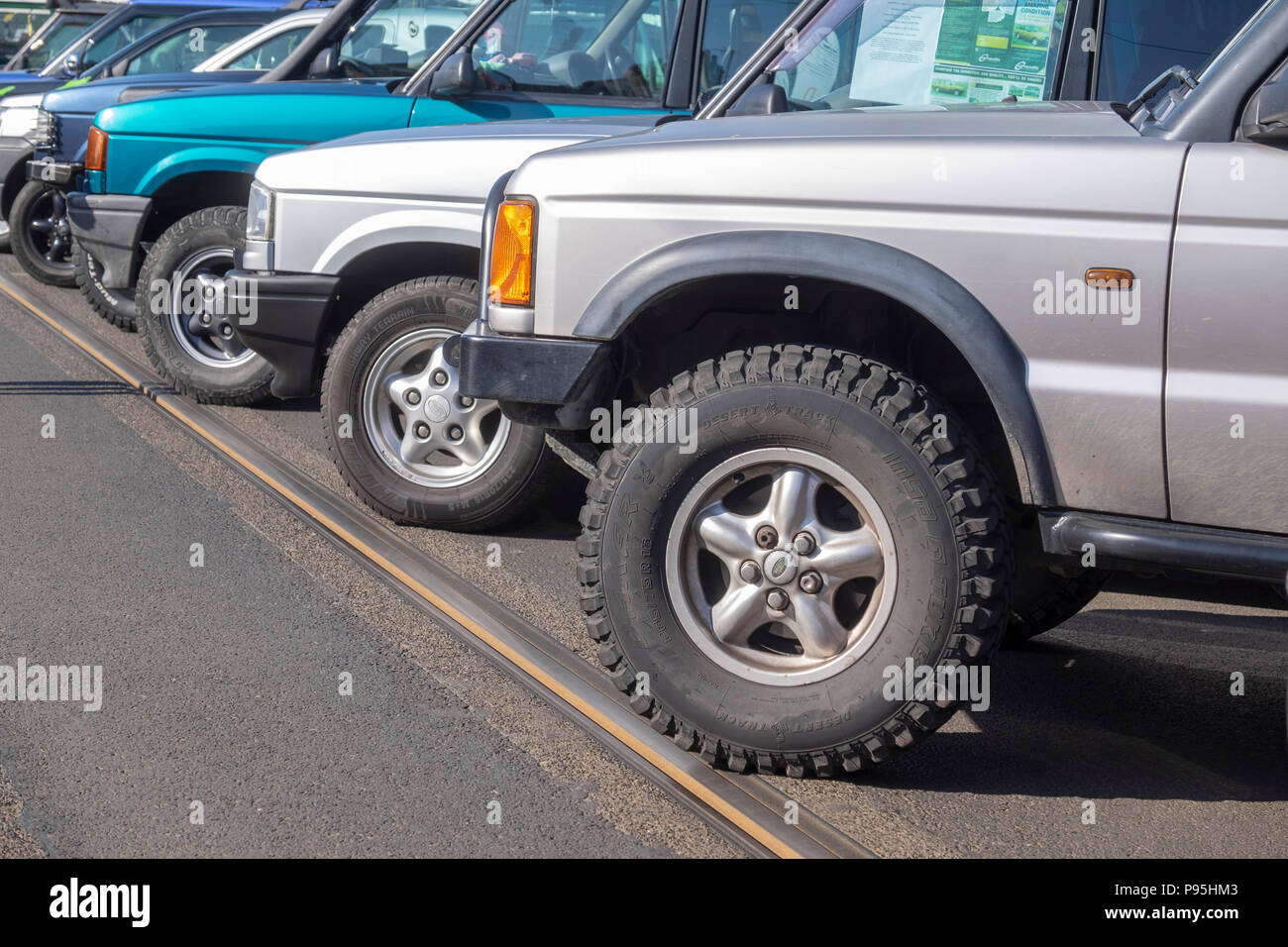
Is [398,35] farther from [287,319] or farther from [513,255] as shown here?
[513,255]

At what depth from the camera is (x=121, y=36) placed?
41.2ft

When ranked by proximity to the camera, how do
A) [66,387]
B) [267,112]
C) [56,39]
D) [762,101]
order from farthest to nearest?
[56,39] < [66,387] < [267,112] < [762,101]

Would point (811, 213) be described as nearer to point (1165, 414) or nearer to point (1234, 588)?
point (1165, 414)

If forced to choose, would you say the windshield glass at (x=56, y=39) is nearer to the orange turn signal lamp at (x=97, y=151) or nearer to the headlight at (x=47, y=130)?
the headlight at (x=47, y=130)

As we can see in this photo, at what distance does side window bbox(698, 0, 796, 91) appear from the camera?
670 centimetres

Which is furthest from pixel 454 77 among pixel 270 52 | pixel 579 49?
pixel 270 52

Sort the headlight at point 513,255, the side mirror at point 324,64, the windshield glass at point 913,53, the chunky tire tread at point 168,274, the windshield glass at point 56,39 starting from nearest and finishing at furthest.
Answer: the headlight at point 513,255 < the windshield glass at point 913,53 < the chunky tire tread at point 168,274 < the side mirror at point 324,64 < the windshield glass at point 56,39

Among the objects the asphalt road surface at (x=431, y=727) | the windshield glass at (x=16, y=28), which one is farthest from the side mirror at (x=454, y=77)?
the windshield glass at (x=16, y=28)

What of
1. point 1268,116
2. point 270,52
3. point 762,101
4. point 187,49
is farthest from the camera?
point 187,49

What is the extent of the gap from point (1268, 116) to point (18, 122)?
1017 centimetres

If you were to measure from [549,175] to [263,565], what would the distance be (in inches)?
79.6

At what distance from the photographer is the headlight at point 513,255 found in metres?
3.86

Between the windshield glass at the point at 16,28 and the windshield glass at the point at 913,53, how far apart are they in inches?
523

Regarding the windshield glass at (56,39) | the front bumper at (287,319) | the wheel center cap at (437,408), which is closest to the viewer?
the wheel center cap at (437,408)
